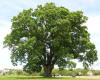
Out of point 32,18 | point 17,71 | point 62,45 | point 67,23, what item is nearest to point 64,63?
point 62,45

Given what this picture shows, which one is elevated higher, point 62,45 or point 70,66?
point 62,45

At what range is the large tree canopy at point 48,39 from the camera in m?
41.2

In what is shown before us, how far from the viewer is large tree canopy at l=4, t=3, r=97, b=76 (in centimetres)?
4122

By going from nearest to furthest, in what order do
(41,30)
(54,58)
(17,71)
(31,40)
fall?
(31,40) < (41,30) < (54,58) < (17,71)

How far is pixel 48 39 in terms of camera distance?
4366cm

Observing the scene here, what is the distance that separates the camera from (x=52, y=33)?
43938 millimetres

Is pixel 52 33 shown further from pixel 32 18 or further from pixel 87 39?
pixel 87 39

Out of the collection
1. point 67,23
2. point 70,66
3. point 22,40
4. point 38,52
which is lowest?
point 70,66

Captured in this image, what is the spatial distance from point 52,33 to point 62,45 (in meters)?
3.44

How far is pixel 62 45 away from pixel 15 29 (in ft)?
35.0

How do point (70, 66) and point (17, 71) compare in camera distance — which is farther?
point (17, 71)

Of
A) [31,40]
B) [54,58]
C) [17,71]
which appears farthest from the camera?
[17,71]

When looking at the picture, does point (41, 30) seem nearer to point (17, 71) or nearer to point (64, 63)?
point (64, 63)

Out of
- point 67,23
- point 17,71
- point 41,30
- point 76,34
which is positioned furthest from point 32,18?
point 17,71
